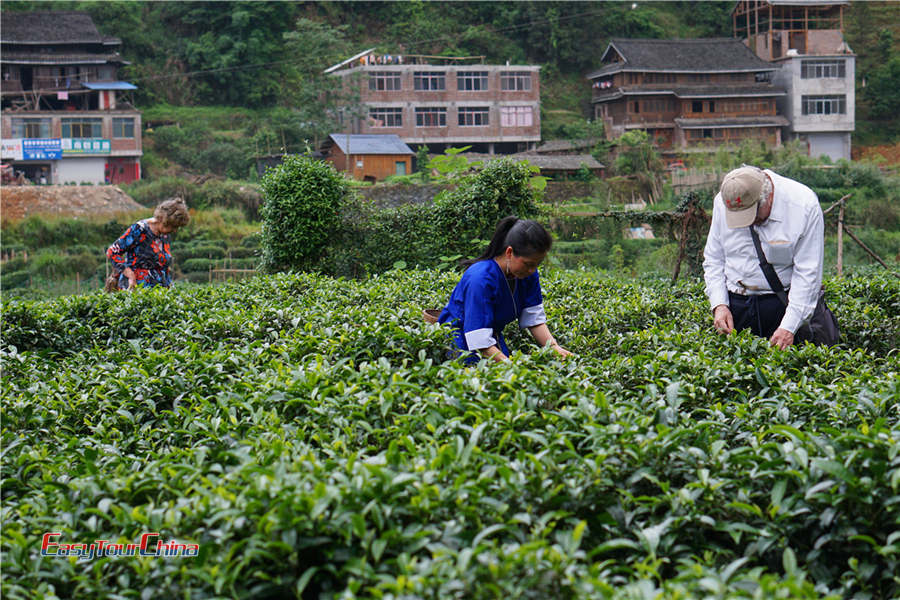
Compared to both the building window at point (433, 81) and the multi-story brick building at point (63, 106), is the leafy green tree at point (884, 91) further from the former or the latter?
the multi-story brick building at point (63, 106)

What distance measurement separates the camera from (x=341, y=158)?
35531mm

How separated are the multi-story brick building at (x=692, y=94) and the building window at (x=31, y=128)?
2400 centimetres

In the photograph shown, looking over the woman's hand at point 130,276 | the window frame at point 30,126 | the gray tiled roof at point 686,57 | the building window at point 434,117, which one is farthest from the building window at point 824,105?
the woman's hand at point 130,276

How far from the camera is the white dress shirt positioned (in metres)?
4.43

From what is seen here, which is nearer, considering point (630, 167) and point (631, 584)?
point (631, 584)

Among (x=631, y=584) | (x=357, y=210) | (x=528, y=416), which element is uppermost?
(x=357, y=210)

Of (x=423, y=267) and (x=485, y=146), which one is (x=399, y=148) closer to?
(x=485, y=146)

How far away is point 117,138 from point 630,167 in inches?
808

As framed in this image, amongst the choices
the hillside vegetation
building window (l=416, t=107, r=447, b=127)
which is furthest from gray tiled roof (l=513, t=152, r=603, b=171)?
the hillside vegetation

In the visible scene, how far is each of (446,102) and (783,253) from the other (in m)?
37.0

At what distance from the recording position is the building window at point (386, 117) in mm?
39281

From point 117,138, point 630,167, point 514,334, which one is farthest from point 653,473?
point 117,138
